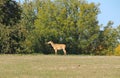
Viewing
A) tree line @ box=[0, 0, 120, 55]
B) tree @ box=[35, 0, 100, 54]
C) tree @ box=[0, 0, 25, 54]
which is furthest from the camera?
tree @ box=[35, 0, 100, 54]

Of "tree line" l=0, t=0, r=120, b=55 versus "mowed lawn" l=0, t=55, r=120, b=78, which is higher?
"tree line" l=0, t=0, r=120, b=55

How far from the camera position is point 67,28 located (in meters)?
61.4

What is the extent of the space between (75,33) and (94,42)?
143 inches

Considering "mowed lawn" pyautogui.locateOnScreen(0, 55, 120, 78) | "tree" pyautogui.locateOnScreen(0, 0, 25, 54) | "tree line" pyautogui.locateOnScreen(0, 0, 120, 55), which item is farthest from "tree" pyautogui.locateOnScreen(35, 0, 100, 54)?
"mowed lawn" pyautogui.locateOnScreen(0, 55, 120, 78)

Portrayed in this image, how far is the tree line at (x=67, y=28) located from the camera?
58.9 m

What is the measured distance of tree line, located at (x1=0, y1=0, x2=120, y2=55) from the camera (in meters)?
58.9

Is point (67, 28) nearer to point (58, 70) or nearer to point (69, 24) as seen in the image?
point (69, 24)

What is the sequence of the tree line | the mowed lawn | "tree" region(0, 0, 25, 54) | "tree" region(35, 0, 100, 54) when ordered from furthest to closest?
"tree" region(35, 0, 100, 54)
the tree line
"tree" region(0, 0, 25, 54)
the mowed lawn

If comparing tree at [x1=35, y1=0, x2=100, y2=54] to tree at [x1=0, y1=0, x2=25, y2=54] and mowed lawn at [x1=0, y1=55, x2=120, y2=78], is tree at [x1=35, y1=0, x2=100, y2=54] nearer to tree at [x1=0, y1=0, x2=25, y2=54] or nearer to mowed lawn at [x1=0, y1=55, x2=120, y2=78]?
tree at [x1=0, y1=0, x2=25, y2=54]

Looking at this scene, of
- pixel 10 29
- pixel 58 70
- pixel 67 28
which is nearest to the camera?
pixel 58 70

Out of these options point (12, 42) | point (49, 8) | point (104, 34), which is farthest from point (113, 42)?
point (12, 42)

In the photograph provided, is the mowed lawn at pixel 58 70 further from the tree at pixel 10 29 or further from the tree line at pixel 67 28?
the tree line at pixel 67 28

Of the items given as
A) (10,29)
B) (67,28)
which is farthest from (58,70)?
(67,28)

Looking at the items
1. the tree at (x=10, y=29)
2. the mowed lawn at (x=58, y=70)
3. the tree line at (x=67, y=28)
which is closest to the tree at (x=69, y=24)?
the tree line at (x=67, y=28)
